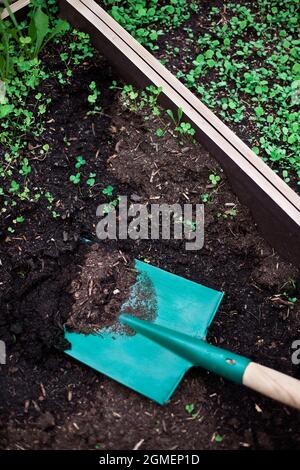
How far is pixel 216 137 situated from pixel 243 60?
591 mm

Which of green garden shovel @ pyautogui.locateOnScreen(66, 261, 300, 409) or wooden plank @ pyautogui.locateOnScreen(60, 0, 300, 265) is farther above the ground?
wooden plank @ pyautogui.locateOnScreen(60, 0, 300, 265)

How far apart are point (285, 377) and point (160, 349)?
17.2 inches

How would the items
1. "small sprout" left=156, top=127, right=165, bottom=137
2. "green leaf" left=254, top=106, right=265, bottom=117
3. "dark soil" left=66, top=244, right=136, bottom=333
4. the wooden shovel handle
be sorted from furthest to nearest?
"green leaf" left=254, top=106, right=265, bottom=117
"small sprout" left=156, top=127, right=165, bottom=137
"dark soil" left=66, top=244, right=136, bottom=333
the wooden shovel handle

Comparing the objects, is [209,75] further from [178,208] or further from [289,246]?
[289,246]

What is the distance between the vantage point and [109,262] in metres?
2.14

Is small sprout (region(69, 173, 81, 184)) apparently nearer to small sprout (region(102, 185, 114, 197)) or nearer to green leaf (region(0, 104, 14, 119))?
small sprout (region(102, 185, 114, 197))

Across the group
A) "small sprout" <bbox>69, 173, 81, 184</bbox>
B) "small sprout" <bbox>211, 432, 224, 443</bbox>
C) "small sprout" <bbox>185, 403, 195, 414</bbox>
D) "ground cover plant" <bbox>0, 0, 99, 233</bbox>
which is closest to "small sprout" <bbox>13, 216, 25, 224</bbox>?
"ground cover plant" <bbox>0, 0, 99, 233</bbox>

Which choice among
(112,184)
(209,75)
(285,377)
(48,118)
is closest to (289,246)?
(285,377)

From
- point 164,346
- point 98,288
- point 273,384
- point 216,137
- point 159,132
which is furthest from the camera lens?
point 159,132

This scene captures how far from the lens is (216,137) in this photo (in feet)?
7.20

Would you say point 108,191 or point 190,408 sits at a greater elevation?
point 108,191

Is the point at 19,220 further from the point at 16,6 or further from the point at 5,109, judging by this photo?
the point at 16,6

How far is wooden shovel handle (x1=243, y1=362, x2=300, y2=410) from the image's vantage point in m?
1.71

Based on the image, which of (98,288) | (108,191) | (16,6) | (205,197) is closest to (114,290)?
(98,288)
